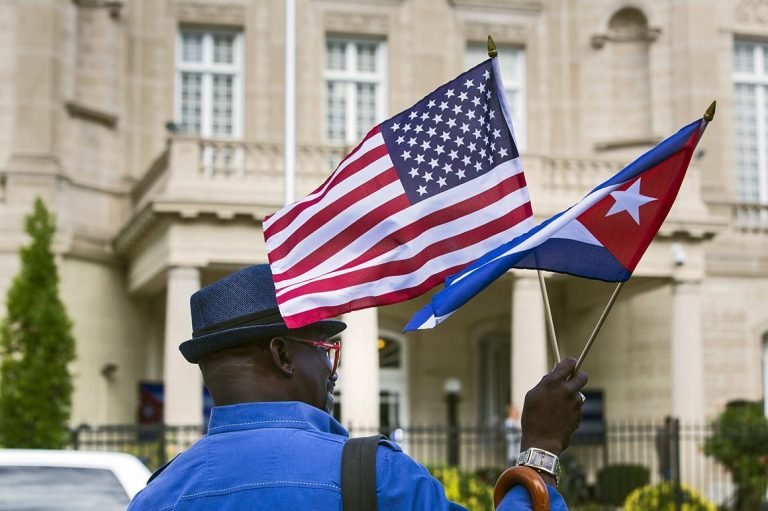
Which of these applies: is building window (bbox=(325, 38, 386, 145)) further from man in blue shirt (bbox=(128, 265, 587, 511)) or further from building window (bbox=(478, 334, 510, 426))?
man in blue shirt (bbox=(128, 265, 587, 511))

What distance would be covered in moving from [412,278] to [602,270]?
0.61 m

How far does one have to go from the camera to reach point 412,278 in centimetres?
409

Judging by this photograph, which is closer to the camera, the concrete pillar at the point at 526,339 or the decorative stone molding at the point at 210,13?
the concrete pillar at the point at 526,339

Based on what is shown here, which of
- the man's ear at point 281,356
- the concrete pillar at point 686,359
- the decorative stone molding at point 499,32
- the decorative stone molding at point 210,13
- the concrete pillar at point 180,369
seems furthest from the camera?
the decorative stone molding at point 499,32

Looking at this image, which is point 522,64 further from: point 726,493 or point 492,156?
point 492,156

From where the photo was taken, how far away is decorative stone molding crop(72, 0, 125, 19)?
83.0ft

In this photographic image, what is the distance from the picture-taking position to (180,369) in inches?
845

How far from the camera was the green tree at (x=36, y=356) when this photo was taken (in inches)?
769

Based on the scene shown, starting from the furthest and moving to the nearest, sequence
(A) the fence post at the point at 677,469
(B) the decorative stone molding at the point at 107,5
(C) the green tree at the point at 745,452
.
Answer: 1. (B) the decorative stone molding at the point at 107,5
2. (C) the green tree at the point at 745,452
3. (A) the fence post at the point at 677,469

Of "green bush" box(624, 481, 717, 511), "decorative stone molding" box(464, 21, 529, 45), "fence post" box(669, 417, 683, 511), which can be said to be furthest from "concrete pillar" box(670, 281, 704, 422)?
"decorative stone molding" box(464, 21, 529, 45)

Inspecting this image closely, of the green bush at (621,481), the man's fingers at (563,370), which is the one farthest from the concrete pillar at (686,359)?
the man's fingers at (563,370)

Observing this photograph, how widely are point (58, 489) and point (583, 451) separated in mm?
20865

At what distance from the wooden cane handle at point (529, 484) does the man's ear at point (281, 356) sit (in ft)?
1.81

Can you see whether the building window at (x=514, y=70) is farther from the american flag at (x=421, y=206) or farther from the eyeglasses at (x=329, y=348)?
the eyeglasses at (x=329, y=348)
